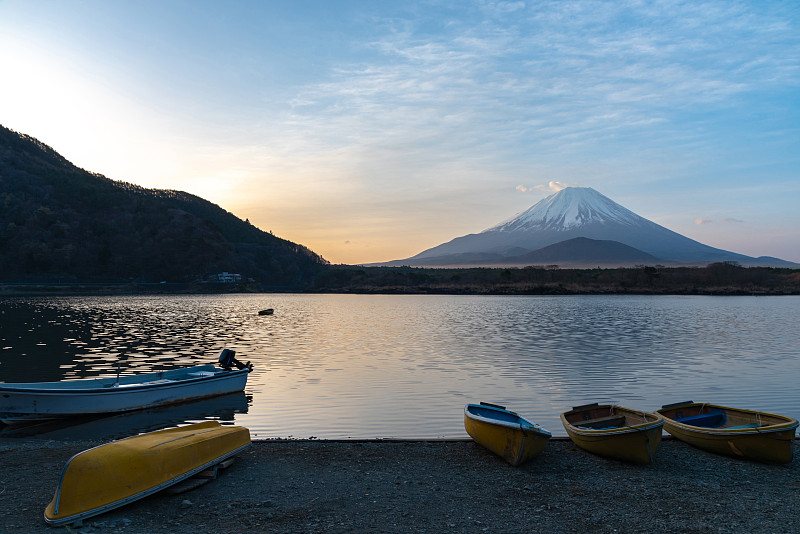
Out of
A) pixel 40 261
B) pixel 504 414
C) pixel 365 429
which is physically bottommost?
pixel 365 429

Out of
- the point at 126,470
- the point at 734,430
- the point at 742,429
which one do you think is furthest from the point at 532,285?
the point at 126,470

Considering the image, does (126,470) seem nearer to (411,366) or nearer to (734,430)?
(734,430)

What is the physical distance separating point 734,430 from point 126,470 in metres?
13.0

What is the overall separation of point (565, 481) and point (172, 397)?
1388 cm

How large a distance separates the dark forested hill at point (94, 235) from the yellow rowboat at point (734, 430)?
151m

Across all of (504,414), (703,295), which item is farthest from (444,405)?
(703,295)

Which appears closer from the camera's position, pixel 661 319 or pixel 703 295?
pixel 661 319

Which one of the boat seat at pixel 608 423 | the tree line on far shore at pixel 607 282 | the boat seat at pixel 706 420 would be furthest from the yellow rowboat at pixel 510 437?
the tree line on far shore at pixel 607 282

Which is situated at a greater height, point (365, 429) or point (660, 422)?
point (660, 422)

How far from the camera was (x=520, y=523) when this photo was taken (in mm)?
9203

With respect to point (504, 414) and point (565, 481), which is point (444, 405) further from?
point (565, 481)

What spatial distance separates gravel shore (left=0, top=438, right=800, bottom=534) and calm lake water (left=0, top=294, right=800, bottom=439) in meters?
3.38

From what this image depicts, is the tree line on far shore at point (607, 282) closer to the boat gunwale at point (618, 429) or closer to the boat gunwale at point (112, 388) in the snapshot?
the boat gunwale at point (112, 388)

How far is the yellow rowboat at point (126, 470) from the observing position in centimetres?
884
